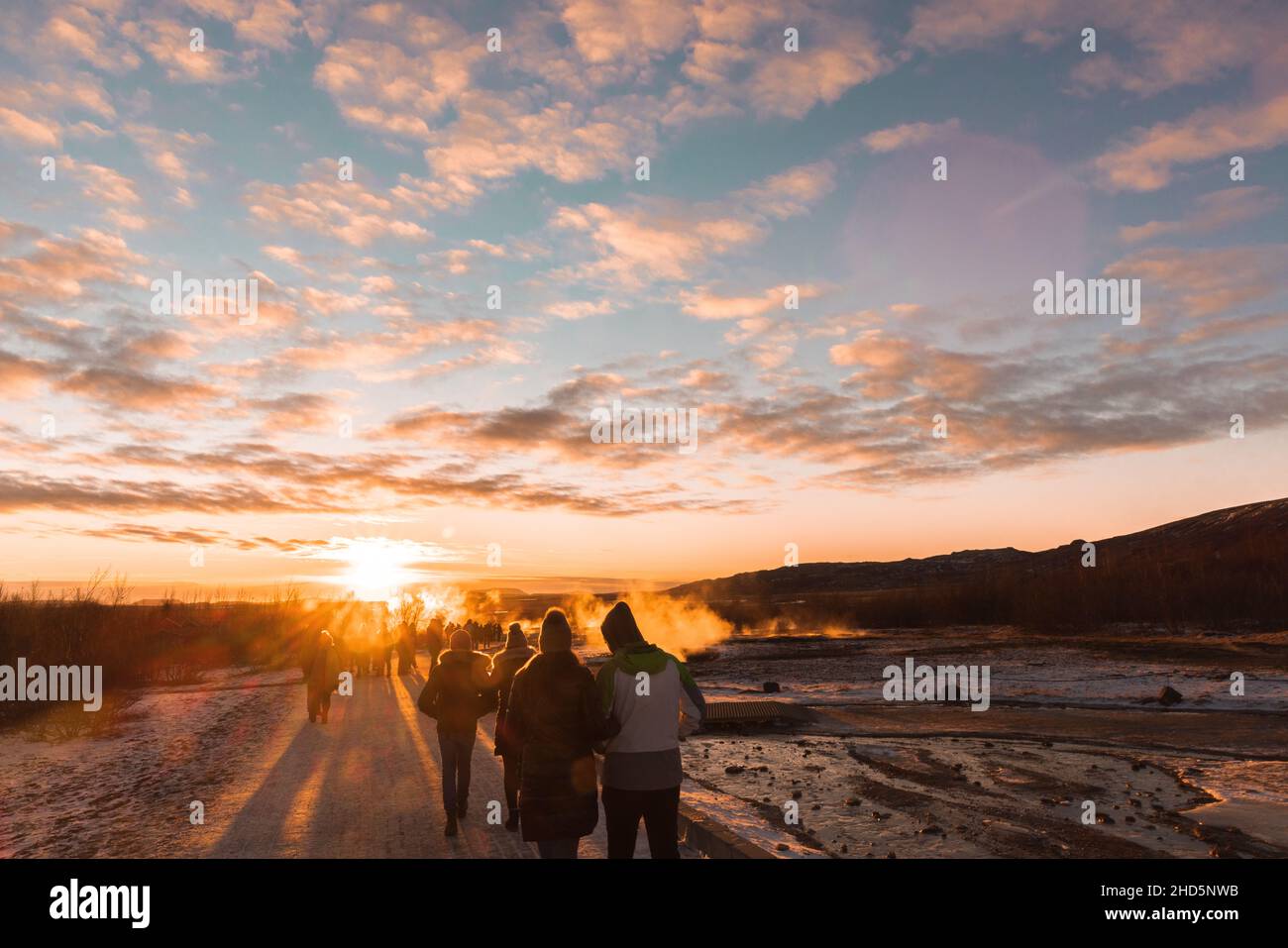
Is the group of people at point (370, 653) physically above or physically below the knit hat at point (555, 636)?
below

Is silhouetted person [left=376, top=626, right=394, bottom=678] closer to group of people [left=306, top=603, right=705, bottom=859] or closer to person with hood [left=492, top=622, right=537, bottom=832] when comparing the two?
person with hood [left=492, top=622, right=537, bottom=832]

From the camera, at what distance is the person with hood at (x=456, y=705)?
8.69 metres

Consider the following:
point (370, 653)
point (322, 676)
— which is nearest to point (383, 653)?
point (370, 653)

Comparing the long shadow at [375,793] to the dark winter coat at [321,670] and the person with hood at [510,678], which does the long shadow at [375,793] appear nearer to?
the person with hood at [510,678]

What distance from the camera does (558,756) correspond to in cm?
546

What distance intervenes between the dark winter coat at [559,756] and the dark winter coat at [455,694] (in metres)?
3.35

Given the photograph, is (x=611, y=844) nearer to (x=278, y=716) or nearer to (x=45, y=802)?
(x=45, y=802)

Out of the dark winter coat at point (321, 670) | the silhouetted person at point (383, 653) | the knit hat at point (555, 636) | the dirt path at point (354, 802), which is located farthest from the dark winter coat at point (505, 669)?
the silhouetted person at point (383, 653)

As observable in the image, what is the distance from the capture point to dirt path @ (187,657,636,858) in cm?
808

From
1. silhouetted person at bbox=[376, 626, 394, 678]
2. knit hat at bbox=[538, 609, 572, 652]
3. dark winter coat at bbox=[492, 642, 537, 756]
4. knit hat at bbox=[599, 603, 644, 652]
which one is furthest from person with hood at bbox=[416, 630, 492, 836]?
silhouetted person at bbox=[376, 626, 394, 678]

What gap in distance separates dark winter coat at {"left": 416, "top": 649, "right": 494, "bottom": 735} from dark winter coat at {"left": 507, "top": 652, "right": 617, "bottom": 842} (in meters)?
3.35

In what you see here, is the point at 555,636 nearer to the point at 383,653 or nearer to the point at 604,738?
the point at 604,738
